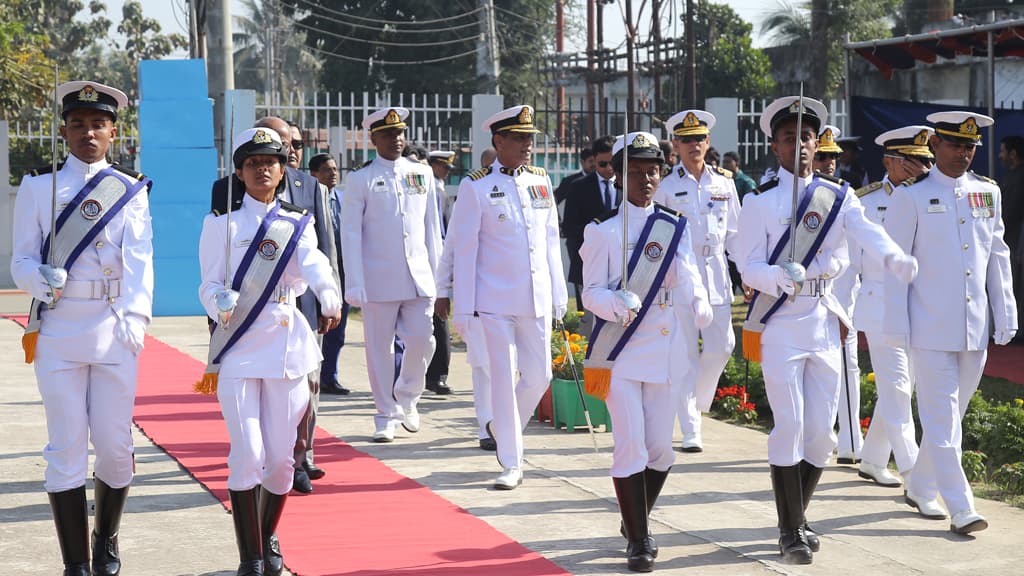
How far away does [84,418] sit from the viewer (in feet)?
19.0

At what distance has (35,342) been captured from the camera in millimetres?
5770

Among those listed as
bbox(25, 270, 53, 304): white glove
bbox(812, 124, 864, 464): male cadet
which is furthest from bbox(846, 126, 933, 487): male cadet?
bbox(25, 270, 53, 304): white glove

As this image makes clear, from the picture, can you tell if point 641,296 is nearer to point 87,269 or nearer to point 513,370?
point 513,370

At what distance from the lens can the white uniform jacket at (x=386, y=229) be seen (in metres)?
9.20

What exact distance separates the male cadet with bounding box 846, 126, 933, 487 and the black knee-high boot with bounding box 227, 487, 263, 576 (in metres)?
3.51

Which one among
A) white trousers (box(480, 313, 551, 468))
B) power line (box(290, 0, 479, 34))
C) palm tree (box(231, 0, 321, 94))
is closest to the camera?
white trousers (box(480, 313, 551, 468))

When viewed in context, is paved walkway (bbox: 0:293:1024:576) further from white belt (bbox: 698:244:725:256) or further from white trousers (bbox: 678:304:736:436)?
white belt (bbox: 698:244:725:256)

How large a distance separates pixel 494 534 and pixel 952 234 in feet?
9.06

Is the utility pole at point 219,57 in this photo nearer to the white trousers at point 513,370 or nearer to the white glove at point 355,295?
the white glove at point 355,295

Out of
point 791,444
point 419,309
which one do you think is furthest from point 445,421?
point 791,444

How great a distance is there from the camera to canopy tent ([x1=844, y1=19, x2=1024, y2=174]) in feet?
42.8

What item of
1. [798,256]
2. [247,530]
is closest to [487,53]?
[798,256]

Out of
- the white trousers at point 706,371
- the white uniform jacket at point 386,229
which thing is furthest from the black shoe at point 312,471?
the white trousers at point 706,371

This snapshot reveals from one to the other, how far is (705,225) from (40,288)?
189 inches
